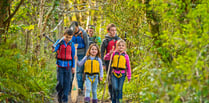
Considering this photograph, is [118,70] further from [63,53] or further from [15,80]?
[15,80]

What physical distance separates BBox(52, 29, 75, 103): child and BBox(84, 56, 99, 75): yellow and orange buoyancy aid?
0.45 m

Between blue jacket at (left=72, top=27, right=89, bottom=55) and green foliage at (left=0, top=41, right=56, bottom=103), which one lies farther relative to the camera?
blue jacket at (left=72, top=27, right=89, bottom=55)

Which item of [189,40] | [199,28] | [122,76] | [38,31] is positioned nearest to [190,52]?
[189,40]

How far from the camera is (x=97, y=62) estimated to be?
8.93 meters

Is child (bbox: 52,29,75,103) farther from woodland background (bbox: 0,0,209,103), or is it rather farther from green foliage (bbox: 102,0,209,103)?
green foliage (bbox: 102,0,209,103)

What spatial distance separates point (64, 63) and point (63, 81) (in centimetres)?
52

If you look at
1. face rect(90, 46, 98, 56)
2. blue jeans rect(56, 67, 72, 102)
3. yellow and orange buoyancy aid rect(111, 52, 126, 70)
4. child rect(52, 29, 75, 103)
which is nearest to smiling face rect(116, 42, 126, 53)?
yellow and orange buoyancy aid rect(111, 52, 126, 70)

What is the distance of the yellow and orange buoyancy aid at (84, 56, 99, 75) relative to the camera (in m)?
8.86

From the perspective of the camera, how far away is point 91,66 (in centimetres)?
886

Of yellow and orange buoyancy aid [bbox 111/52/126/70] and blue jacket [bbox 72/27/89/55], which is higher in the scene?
blue jacket [bbox 72/27/89/55]

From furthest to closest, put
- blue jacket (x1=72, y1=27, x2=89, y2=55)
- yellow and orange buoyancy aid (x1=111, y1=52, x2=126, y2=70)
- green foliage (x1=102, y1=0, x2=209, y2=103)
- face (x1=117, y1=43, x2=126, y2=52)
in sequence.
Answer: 1. blue jacket (x1=72, y1=27, x2=89, y2=55)
2. face (x1=117, y1=43, x2=126, y2=52)
3. yellow and orange buoyancy aid (x1=111, y1=52, x2=126, y2=70)
4. green foliage (x1=102, y1=0, x2=209, y2=103)

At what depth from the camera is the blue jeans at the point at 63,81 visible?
8977 mm

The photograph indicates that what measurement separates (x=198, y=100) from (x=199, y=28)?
39.1 inches

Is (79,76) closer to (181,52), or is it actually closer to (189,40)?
(181,52)
